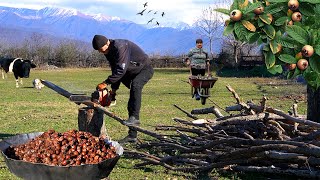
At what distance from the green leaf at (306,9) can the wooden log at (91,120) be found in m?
4.25

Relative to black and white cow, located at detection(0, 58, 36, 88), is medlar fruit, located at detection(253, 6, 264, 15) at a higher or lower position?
higher

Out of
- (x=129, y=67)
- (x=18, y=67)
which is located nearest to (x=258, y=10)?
(x=129, y=67)

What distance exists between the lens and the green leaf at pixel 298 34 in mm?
1842

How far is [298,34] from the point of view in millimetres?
1850

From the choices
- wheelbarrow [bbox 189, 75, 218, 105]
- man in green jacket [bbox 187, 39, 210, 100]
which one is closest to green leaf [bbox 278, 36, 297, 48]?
wheelbarrow [bbox 189, 75, 218, 105]

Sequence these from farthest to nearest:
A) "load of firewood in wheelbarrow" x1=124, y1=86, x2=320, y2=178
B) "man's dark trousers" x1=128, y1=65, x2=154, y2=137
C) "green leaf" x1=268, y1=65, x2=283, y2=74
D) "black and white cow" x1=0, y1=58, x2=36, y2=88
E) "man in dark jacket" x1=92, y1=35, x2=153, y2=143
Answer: "black and white cow" x1=0, y1=58, x2=36, y2=88 → "man's dark trousers" x1=128, y1=65, x2=154, y2=137 → "man in dark jacket" x1=92, y1=35, x2=153, y2=143 → "load of firewood in wheelbarrow" x1=124, y1=86, x2=320, y2=178 → "green leaf" x1=268, y1=65, x2=283, y2=74

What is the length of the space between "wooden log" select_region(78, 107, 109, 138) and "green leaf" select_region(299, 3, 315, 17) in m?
4.25

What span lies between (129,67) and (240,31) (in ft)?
19.0

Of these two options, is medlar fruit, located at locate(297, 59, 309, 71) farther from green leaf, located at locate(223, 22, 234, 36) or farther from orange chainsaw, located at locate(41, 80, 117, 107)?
orange chainsaw, located at locate(41, 80, 117, 107)

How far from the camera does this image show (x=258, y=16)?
194 cm

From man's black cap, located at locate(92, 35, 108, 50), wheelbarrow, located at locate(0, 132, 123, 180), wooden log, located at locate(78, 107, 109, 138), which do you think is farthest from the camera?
man's black cap, located at locate(92, 35, 108, 50)

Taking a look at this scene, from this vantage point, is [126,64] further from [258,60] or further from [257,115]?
[258,60]

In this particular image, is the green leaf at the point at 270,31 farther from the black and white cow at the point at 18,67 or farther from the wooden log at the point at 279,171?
the black and white cow at the point at 18,67

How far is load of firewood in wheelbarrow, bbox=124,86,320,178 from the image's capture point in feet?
17.3
